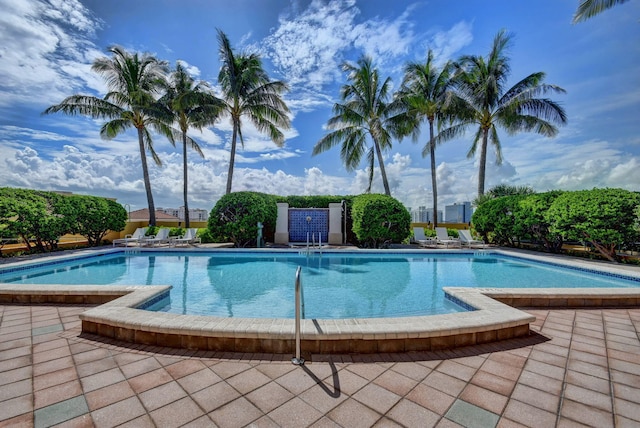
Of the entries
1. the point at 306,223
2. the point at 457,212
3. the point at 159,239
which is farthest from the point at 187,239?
the point at 457,212

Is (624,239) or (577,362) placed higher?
(624,239)

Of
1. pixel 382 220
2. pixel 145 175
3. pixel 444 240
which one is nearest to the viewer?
pixel 382 220

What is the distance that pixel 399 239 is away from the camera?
13.0 metres

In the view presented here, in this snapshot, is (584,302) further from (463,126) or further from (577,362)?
(463,126)

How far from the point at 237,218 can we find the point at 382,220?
6777 millimetres

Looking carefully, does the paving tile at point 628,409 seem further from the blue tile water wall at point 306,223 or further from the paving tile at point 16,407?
the blue tile water wall at point 306,223

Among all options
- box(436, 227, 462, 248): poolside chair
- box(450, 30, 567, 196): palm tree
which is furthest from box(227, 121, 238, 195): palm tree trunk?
box(450, 30, 567, 196): palm tree

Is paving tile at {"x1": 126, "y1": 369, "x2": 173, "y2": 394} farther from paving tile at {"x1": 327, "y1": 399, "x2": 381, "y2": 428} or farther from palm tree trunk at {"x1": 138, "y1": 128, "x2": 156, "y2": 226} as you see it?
palm tree trunk at {"x1": 138, "y1": 128, "x2": 156, "y2": 226}

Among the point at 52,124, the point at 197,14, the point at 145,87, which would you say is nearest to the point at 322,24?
the point at 197,14

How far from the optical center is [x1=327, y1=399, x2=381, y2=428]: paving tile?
1958 millimetres

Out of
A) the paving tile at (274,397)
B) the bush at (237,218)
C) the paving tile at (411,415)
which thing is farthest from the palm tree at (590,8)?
the bush at (237,218)

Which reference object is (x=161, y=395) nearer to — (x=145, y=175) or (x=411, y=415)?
(x=411, y=415)

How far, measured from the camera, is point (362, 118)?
53.6 feet

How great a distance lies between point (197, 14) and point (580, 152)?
15728mm
